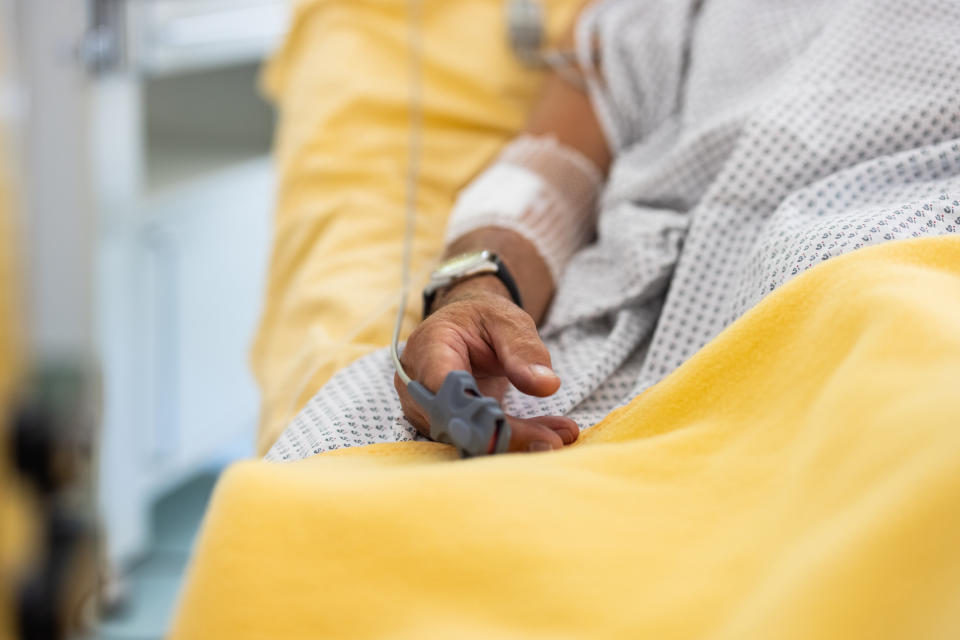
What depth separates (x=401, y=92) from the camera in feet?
3.08

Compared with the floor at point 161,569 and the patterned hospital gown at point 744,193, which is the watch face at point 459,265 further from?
the floor at point 161,569

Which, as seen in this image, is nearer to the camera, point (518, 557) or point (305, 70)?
point (518, 557)

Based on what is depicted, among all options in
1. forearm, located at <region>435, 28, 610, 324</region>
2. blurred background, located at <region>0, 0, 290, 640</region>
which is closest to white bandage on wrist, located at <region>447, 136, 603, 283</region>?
forearm, located at <region>435, 28, 610, 324</region>

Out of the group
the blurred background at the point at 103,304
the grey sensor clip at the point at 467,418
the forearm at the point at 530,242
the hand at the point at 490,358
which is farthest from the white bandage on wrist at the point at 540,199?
the blurred background at the point at 103,304

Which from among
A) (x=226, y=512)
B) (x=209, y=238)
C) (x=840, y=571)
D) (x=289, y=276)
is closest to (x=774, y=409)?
(x=840, y=571)

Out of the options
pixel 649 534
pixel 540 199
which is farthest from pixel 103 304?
pixel 649 534

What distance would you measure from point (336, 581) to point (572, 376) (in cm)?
27

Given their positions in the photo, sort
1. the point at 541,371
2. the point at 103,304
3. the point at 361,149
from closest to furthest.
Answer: the point at 541,371 < the point at 361,149 < the point at 103,304

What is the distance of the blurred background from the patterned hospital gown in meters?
0.76

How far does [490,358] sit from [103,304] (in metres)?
0.90

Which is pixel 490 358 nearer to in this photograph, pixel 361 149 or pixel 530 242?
pixel 530 242

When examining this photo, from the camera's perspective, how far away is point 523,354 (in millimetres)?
472

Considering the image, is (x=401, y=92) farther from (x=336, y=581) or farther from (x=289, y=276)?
(x=336, y=581)

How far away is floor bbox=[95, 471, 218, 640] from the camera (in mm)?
1292
